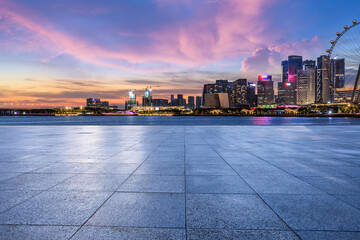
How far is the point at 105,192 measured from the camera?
5.89 metres

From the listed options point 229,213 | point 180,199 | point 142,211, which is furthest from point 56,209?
point 229,213

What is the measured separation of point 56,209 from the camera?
16.0ft

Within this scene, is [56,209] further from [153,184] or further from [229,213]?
[229,213]

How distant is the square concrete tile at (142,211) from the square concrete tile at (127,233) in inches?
5.2

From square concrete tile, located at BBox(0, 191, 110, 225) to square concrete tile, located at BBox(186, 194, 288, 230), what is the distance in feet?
6.95

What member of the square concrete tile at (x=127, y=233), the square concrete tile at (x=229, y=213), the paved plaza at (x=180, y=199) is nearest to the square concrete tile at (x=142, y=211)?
the paved plaza at (x=180, y=199)

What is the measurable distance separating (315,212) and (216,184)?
8.17 ft

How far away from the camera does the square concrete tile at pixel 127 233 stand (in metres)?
3.86

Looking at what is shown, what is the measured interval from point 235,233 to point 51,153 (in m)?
10.3

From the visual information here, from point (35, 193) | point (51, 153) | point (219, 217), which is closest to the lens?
point (219, 217)

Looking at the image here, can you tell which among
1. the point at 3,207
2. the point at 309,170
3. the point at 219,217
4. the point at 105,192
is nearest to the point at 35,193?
the point at 3,207

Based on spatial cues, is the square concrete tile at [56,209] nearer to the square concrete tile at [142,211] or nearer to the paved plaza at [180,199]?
the paved plaza at [180,199]

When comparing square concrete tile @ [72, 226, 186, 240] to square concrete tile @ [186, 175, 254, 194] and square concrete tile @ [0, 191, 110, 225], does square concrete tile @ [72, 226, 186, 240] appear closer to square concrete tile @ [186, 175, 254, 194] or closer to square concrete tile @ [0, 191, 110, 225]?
square concrete tile @ [0, 191, 110, 225]

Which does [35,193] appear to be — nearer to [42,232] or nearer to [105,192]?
[105,192]
